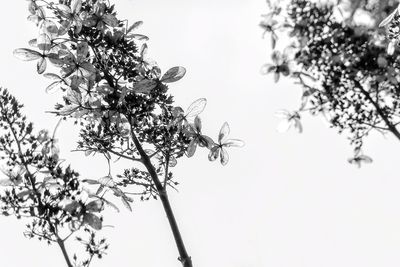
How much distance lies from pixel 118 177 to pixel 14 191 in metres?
1.83

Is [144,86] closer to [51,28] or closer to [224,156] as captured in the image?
[51,28]

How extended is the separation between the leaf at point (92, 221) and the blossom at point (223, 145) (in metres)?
1.57

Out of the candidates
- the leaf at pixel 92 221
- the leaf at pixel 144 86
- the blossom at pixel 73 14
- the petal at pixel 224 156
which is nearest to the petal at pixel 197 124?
the petal at pixel 224 156

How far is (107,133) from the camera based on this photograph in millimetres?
5316

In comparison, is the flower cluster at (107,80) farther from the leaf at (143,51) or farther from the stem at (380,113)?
the stem at (380,113)

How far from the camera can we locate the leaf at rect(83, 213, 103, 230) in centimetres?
463

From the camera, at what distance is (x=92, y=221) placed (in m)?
4.67

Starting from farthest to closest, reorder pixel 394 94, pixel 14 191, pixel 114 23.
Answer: pixel 14 191
pixel 394 94
pixel 114 23

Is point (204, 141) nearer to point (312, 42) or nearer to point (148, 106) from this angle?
point (148, 106)

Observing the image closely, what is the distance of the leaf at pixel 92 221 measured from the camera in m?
4.63

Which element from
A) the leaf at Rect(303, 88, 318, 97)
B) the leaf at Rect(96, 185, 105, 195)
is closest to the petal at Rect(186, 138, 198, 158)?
the leaf at Rect(96, 185, 105, 195)

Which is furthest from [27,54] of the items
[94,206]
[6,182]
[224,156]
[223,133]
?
[224,156]

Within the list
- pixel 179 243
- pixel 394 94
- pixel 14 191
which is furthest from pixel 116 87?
pixel 394 94

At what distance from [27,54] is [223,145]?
2558mm
